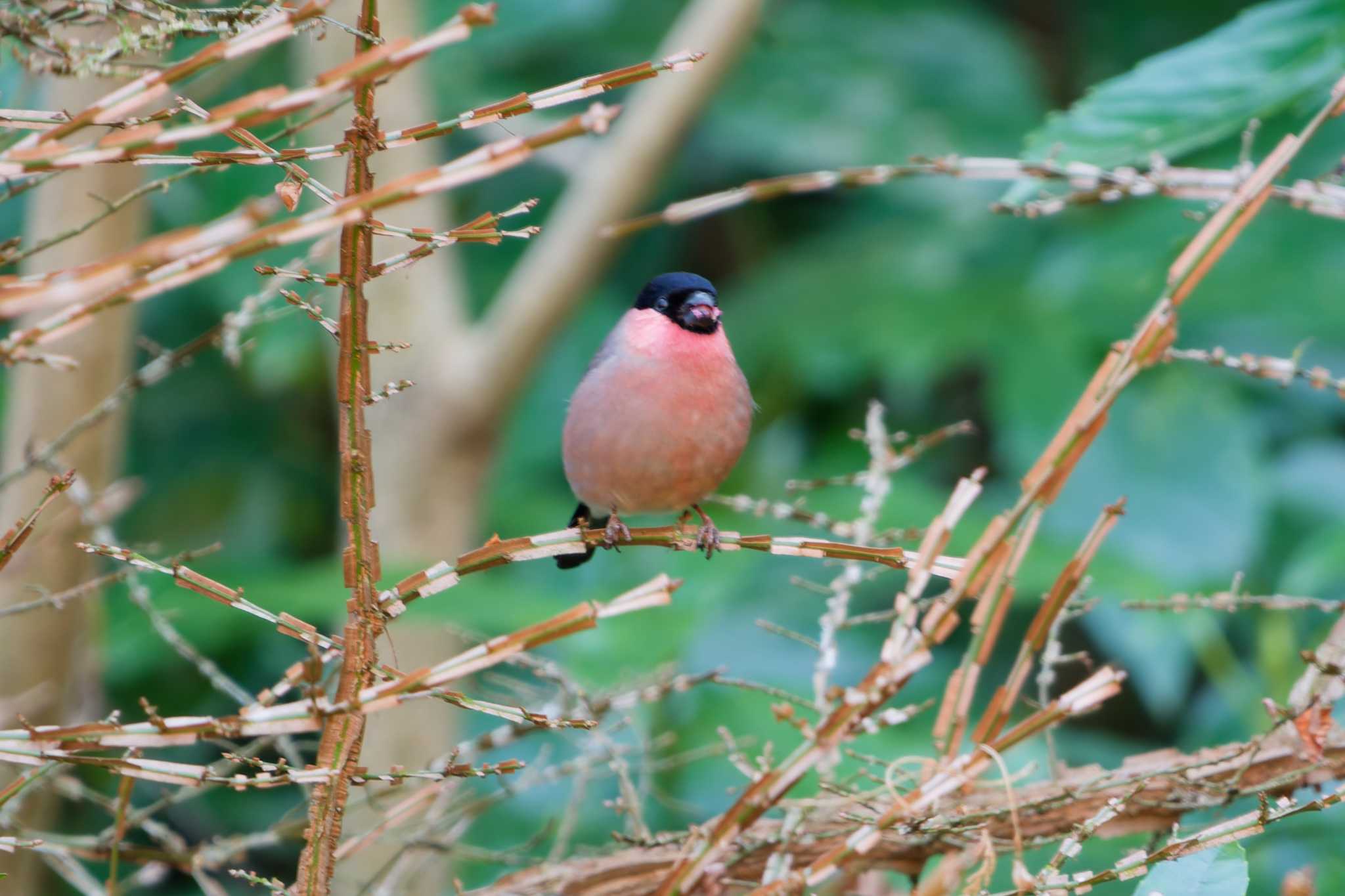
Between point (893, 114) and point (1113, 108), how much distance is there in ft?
9.40

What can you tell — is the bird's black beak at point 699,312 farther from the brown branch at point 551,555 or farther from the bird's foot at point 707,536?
the brown branch at point 551,555

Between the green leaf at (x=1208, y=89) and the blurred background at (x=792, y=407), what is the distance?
0.75m

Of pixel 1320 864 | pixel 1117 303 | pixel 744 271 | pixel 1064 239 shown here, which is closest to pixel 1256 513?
pixel 1117 303

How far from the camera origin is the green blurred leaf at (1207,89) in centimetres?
183

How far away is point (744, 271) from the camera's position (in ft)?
16.9

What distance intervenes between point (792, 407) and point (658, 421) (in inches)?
95.2

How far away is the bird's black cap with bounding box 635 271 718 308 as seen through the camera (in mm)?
2303

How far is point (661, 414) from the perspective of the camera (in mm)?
2141

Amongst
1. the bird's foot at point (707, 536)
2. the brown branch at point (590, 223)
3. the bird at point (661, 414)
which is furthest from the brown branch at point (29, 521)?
the brown branch at point (590, 223)

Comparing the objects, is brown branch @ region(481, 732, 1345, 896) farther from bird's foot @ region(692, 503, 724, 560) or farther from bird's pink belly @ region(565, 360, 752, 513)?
bird's pink belly @ region(565, 360, 752, 513)

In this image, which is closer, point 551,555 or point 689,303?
point 551,555

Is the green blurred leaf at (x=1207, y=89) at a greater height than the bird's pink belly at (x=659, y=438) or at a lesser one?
greater

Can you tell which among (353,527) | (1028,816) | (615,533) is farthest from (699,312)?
(353,527)

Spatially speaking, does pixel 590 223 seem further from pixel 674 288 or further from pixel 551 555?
pixel 551 555
